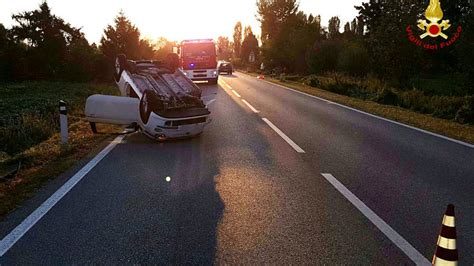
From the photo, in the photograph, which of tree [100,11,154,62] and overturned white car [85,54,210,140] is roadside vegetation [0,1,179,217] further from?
overturned white car [85,54,210,140]

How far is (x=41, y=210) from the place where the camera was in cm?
488

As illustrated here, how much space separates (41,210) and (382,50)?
23065 millimetres

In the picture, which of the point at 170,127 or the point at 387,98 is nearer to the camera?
the point at 170,127

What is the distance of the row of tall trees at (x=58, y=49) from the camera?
33.9m

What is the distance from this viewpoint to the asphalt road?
381cm

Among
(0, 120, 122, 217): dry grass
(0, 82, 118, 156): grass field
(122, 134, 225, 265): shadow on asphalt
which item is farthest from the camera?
(0, 82, 118, 156): grass field

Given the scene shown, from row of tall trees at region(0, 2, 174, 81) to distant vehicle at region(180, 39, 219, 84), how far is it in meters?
6.74

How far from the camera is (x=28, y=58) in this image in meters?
36.3

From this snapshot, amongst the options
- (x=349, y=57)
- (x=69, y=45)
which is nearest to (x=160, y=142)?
(x=349, y=57)

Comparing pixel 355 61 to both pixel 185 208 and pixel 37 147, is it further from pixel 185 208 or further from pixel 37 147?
pixel 185 208

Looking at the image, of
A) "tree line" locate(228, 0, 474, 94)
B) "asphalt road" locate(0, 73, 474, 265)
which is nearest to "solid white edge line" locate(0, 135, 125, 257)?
"asphalt road" locate(0, 73, 474, 265)

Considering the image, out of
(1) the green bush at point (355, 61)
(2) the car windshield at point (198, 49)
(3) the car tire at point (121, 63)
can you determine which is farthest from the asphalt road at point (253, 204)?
(1) the green bush at point (355, 61)

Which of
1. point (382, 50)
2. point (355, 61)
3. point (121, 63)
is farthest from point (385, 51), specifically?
point (121, 63)

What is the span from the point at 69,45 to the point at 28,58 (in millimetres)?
3666
